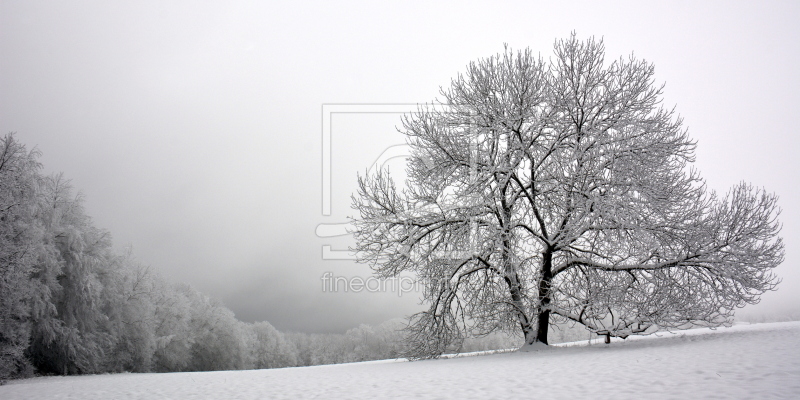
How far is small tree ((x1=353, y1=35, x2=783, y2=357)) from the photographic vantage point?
1127cm

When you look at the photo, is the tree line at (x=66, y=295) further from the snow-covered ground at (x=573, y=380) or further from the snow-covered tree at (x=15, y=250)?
the snow-covered ground at (x=573, y=380)

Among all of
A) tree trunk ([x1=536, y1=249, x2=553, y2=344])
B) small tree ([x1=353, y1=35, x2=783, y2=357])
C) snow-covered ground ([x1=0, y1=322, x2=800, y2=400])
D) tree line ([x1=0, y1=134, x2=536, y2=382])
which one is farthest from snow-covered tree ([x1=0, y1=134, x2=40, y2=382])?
tree trunk ([x1=536, y1=249, x2=553, y2=344])

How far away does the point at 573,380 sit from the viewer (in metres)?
6.65

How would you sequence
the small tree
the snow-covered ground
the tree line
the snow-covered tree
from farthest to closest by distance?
the tree line < the snow-covered tree < the small tree < the snow-covered ground

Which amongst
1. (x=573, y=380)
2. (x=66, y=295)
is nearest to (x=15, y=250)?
(x=66, y=295)

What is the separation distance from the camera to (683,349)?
873cm

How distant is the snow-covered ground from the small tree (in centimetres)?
235

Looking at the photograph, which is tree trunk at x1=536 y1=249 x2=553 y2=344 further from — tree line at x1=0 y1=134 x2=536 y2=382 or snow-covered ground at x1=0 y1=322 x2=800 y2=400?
snow-covered ground at x1=0 y1=322 x2=800 y2=400

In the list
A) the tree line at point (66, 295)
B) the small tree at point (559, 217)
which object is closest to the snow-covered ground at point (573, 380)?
the small tree at point (559, 217)

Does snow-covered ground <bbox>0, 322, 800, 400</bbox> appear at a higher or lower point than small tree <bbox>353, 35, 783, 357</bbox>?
lower

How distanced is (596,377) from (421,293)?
8329 mm

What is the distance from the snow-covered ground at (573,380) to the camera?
5664 millimetres

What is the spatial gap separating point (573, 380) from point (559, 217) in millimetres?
6557

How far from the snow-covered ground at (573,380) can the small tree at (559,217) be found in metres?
2.35
